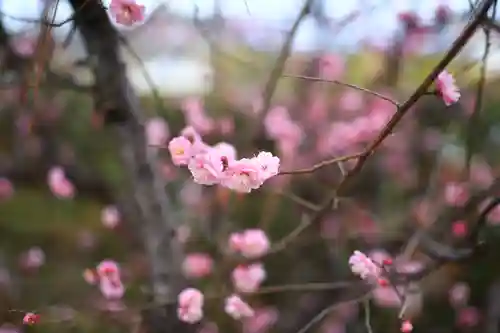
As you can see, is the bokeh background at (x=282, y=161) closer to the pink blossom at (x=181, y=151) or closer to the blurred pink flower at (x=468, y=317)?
the blurred pink flower at (x=468, y=317)

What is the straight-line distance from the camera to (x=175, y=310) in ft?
4.36

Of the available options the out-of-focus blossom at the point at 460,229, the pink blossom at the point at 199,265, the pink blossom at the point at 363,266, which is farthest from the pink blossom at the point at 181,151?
the pink blossom at the point at 199,265

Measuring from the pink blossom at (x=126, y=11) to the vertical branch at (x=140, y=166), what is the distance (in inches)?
11.6

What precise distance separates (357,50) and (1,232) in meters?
1.46

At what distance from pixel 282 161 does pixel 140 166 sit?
33.1 inches

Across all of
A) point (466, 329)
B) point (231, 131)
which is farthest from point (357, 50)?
point (466, 329)

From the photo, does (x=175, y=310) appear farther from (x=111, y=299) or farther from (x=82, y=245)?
(x=82, y=245)

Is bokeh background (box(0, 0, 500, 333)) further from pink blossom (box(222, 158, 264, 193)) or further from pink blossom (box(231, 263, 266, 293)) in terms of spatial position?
pink blossom (box(222, 158, 264, 193))

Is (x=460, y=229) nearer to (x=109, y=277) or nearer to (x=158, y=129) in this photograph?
(x=109, y=277)

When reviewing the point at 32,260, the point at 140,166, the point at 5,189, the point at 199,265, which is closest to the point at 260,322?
the point at 199,265

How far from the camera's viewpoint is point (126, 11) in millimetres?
913

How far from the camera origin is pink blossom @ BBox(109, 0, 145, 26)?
90cm

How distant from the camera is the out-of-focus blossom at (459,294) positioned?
1745mm

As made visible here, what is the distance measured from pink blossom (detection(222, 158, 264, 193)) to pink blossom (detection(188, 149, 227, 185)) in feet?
0.03
